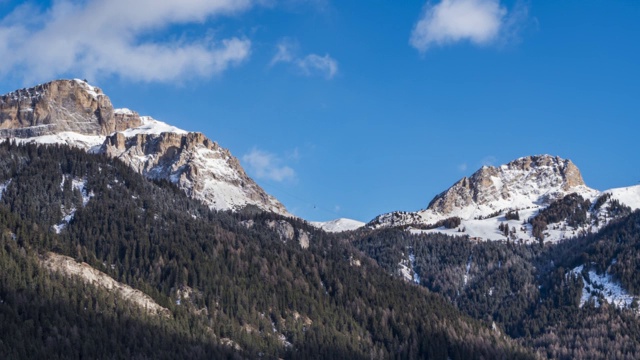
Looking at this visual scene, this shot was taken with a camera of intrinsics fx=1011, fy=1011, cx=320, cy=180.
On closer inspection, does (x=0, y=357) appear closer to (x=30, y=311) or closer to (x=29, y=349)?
(x=29, y=349)

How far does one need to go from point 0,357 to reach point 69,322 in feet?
71.4

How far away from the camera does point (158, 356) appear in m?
200

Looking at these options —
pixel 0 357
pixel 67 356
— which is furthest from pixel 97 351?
pixel 0 357

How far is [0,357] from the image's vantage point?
179125 mm

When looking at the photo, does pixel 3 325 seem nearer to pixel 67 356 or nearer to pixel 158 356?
pixel 67 356

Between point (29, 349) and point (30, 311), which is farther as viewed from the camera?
point (30, 311)

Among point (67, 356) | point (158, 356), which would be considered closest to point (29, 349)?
point (67, 356)

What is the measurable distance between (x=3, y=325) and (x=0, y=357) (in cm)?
1304

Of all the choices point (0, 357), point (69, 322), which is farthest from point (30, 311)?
point (0, 357)

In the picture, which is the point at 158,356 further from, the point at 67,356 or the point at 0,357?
the point at 0,357

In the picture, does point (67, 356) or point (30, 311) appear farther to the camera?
point (30, 311)

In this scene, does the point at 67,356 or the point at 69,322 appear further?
the point at 69,322

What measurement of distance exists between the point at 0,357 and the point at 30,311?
2053cm

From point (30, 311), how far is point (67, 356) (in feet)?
59.3
